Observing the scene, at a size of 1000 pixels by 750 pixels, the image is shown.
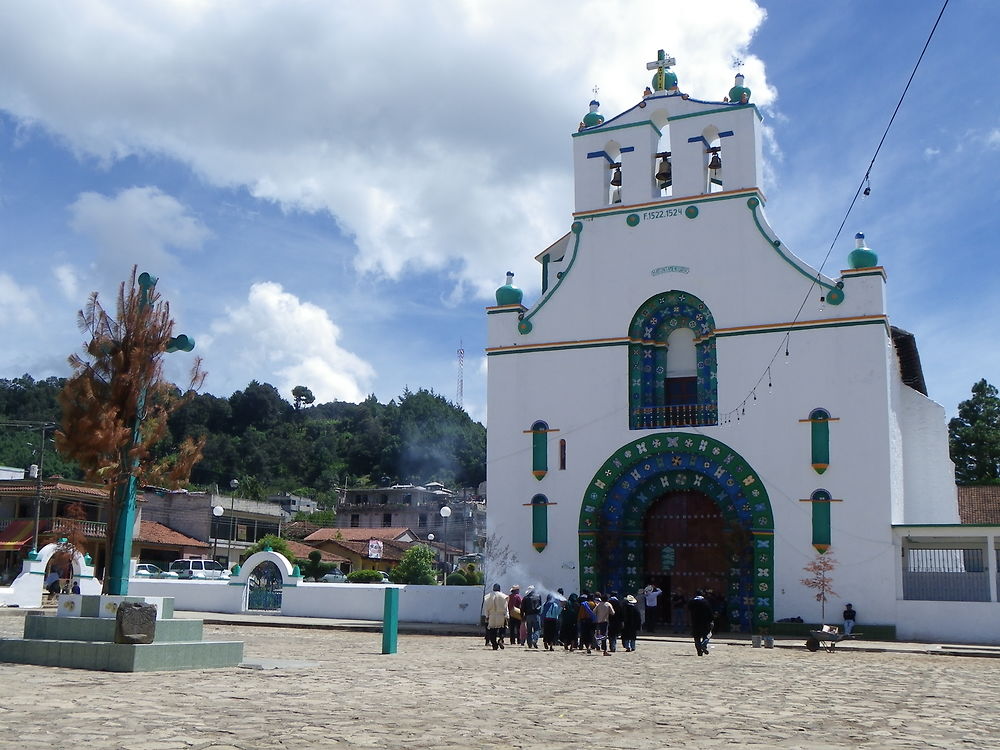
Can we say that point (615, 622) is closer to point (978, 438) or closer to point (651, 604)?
point (651, 604)

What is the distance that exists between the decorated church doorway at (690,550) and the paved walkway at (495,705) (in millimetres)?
9043

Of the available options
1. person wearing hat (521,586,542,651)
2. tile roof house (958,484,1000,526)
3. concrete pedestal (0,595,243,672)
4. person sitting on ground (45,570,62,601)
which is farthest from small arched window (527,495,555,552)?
person sitting on ground (45,570,62,601)

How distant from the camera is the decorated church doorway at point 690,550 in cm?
2634

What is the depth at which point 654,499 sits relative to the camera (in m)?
27.8

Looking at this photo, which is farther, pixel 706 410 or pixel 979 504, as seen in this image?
pixel 979 504

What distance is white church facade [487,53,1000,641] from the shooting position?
25.6 m

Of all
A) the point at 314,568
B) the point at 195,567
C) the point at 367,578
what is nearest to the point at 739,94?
the point at 367,578

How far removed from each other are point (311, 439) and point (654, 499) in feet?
291

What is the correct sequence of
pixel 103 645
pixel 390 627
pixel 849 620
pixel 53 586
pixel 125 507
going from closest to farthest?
pixel 103 645 < pixel 125 507 < pixel 390 627 < pixel 849 620 < pixel 53 586

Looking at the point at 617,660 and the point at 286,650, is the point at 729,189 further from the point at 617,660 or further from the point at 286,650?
the point at 286,650

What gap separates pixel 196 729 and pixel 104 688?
318 centimetres

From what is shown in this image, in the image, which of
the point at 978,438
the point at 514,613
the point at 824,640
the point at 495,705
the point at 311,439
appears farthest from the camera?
the point at 311,439

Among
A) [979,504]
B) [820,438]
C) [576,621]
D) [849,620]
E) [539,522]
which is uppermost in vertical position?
[820,438]

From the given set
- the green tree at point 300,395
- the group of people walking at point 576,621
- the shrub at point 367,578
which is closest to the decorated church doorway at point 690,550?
the group of people walking at point 576,621
